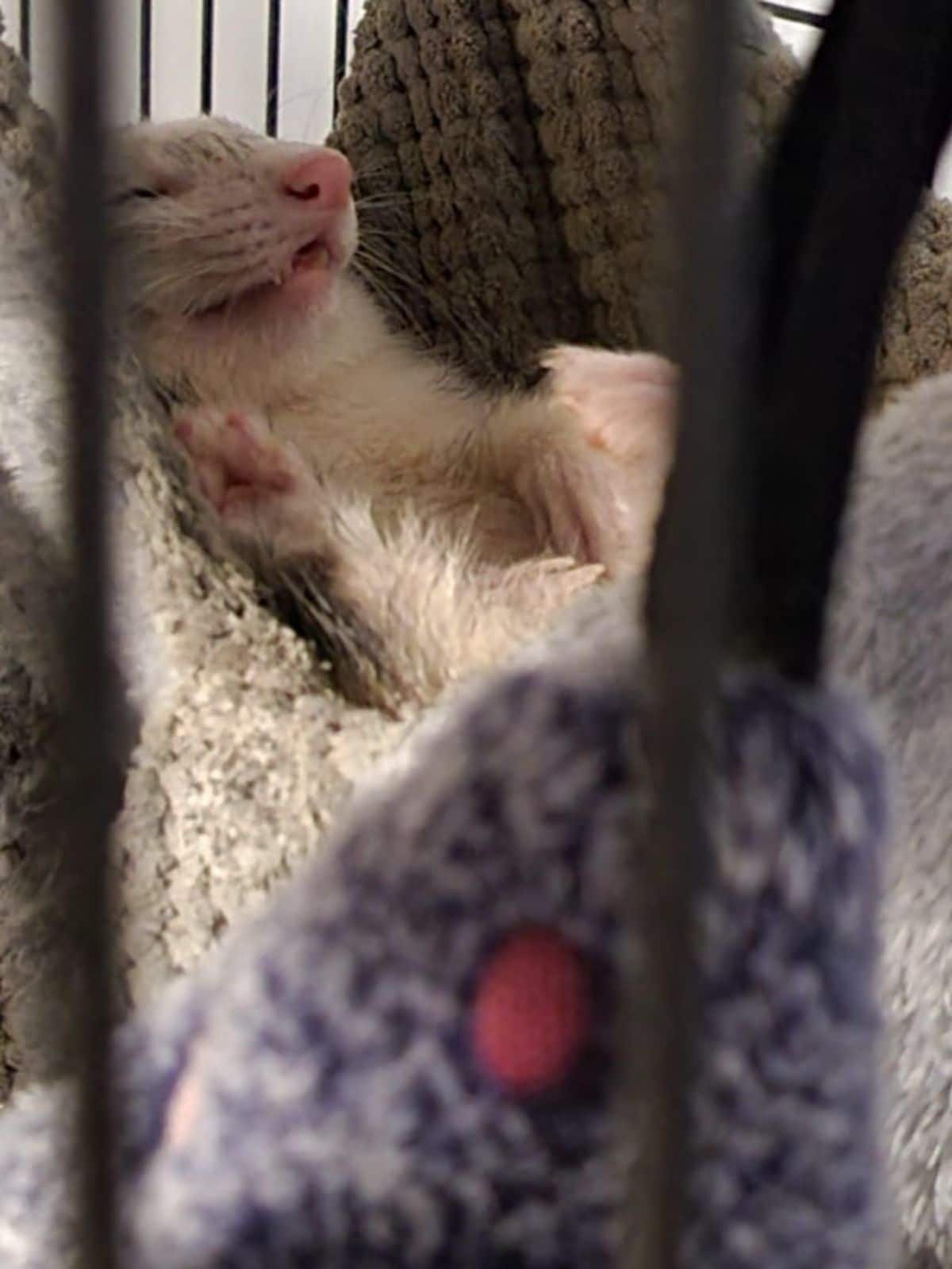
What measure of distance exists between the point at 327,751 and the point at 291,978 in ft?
1.10

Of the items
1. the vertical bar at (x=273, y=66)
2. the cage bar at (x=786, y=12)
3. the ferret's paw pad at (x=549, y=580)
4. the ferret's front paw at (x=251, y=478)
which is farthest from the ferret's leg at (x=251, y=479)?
the vertical bar at (x=273, y=66)

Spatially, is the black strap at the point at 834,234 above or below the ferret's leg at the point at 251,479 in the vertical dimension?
above

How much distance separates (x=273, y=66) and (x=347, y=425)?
1.17 ft

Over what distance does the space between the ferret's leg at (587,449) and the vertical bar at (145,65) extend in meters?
0.39

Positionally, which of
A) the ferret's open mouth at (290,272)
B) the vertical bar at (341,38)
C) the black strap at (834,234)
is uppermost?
the black strap at (834,234)

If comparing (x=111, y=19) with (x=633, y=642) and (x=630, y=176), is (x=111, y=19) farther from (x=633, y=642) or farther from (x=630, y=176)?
(x=630, y=176)

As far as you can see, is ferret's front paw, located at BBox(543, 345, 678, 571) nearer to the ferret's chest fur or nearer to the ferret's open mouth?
the ferret's chest fur

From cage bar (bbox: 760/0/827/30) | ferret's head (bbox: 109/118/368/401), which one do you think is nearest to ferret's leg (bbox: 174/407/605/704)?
ferret's head (bbox: 109/118/368/401)

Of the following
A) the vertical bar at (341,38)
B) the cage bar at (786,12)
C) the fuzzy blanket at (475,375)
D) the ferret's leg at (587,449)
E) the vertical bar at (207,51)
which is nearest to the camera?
the fuzzy blanket at (475,375)

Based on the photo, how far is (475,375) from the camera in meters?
1.35

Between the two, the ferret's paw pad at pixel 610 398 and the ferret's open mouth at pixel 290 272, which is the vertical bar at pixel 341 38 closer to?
the ferret's open mouth at pixel 290 272

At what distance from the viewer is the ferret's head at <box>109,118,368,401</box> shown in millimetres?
1112

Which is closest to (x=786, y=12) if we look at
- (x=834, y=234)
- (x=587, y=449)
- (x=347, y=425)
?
(x=587, y=449)

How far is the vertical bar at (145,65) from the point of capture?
1210 mm
